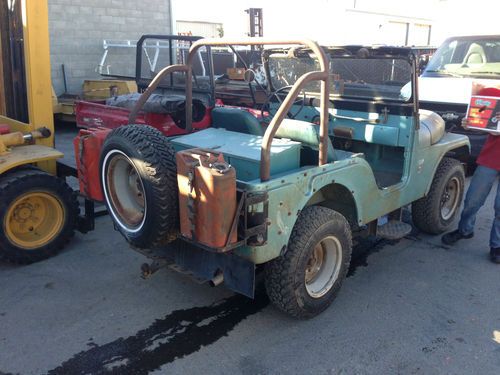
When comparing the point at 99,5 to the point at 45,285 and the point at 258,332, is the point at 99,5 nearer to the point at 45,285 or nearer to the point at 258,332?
the point at 45,285

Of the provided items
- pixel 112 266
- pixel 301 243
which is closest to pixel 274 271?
pixel 301 243

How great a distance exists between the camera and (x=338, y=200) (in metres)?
3.66

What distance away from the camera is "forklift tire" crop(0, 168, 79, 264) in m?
4.04

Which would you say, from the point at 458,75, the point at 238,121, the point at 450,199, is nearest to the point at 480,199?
the point at 450,199

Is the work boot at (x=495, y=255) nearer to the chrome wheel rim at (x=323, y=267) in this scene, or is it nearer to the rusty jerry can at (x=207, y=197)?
the chrome wheel rim at (x=323, y=267)

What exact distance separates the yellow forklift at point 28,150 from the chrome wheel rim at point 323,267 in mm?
2320

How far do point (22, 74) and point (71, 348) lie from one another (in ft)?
9.65

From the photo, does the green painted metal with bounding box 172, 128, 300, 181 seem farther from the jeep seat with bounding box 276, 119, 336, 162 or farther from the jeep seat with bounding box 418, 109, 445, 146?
the jeep seat with bounding box 418, 109, 445, 146

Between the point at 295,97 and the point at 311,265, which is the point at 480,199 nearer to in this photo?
the point at 311,265

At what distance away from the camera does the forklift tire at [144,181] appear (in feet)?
9.30

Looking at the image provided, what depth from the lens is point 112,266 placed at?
13.8 ft

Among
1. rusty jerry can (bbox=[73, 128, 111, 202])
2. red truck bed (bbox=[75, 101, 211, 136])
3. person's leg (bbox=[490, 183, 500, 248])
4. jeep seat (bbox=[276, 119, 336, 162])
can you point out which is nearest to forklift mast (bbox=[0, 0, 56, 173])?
red truck bed (bbox=[75, 101, 211, 136])

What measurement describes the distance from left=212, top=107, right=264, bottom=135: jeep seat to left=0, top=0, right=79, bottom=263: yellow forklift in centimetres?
163

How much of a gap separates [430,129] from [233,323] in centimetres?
Result: 252
